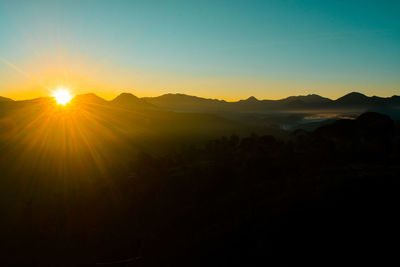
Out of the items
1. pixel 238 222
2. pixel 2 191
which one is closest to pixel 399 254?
pixel 238 222

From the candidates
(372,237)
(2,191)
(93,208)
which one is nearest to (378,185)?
(372,237)

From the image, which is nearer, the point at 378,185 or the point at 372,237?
the point at 372,237

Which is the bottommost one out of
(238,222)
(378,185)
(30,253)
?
(30,253)

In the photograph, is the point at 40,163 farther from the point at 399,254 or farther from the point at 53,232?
the point at 399,254

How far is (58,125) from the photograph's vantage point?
363 feet

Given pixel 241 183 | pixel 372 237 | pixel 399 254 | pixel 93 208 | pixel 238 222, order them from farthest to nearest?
pixel 241 183 < pixel 93 208 < pixel 238 222 < pixel 372 237 < pixel 399 254

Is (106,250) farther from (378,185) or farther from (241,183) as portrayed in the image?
(378,185)

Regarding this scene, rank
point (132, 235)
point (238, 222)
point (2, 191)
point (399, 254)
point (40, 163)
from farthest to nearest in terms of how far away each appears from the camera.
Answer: point (40, 163), point (2, 191), point (132, 235), point (238, 222), point (399, 254)

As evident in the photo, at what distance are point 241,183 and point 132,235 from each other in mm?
12638

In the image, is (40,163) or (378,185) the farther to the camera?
(40,163)

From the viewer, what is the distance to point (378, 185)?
1862cm

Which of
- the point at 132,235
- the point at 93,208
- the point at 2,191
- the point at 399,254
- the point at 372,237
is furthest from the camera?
the point at 2,191

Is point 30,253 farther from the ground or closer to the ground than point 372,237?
closer to the ground

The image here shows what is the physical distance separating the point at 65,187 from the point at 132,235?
18.6m
